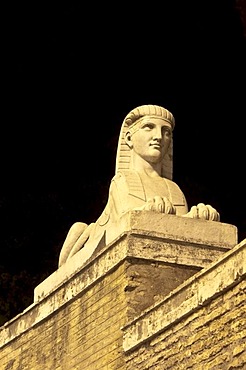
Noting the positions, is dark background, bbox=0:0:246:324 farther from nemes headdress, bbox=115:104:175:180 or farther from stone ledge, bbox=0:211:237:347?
stone ledge, bbox=0:211:237:347

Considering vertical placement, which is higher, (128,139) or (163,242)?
(128,139)

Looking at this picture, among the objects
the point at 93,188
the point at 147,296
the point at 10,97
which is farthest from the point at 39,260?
the point at 147,296

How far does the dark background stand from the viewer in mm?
20203

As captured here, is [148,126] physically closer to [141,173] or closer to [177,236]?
[141,173]

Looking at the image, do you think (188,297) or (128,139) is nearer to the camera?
(188,297)

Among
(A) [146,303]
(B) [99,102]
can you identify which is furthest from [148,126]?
(B) [99,102]

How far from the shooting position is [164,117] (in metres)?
10.8

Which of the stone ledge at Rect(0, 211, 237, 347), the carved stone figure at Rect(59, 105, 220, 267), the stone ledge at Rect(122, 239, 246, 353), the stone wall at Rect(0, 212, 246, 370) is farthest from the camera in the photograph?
the carved stone figure at Rect(59, 105, 220, 267)

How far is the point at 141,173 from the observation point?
10820mm

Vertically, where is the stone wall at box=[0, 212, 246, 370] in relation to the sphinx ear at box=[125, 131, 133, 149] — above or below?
below

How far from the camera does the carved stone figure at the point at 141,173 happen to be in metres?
10.4

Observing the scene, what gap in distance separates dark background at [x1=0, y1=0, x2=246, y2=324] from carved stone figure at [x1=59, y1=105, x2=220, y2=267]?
908 centimetres

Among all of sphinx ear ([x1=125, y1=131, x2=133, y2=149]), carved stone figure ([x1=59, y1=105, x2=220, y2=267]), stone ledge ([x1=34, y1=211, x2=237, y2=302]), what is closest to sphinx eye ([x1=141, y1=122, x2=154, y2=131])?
carved stone figure ([x1=59, y1=105, x2=220, y2=267])

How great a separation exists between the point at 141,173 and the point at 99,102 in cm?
969
